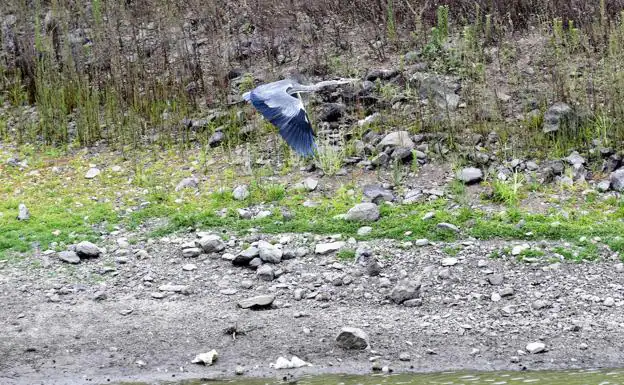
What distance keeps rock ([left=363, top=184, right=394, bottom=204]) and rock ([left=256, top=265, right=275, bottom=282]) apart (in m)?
1.54

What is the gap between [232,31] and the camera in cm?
1155

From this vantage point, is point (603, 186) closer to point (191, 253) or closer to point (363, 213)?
point (363, 213)

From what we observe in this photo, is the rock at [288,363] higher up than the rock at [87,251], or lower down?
lower down

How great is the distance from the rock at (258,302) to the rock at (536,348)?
1.70 m

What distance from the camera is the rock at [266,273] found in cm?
632

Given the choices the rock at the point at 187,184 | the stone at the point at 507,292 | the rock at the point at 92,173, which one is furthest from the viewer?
the rock at the point at 92,173

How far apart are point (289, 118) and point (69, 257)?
7.12 feet

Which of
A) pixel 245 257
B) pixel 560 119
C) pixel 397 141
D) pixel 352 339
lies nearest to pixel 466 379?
pixel 352 339

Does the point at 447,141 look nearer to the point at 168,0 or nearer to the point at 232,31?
the point at 232,31

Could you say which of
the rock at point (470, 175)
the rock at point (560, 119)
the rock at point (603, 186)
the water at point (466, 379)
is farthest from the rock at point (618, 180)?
the water at point (466, 379)

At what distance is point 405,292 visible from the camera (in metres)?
5.90

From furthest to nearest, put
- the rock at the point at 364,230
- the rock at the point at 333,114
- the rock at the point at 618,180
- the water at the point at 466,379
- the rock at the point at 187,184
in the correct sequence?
the rock at the point at 333,114, the rock at the point at 187,184, the rock at the point at 618,180, the rock at the point at 364,230, the water at the point at 466,379

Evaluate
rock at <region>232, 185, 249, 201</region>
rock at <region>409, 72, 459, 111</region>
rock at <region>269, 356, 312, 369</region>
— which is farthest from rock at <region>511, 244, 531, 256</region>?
rock at <region>409, 72, 459, 111</region>

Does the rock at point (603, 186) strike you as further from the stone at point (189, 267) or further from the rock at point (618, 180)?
the stone at point (189, 267)
